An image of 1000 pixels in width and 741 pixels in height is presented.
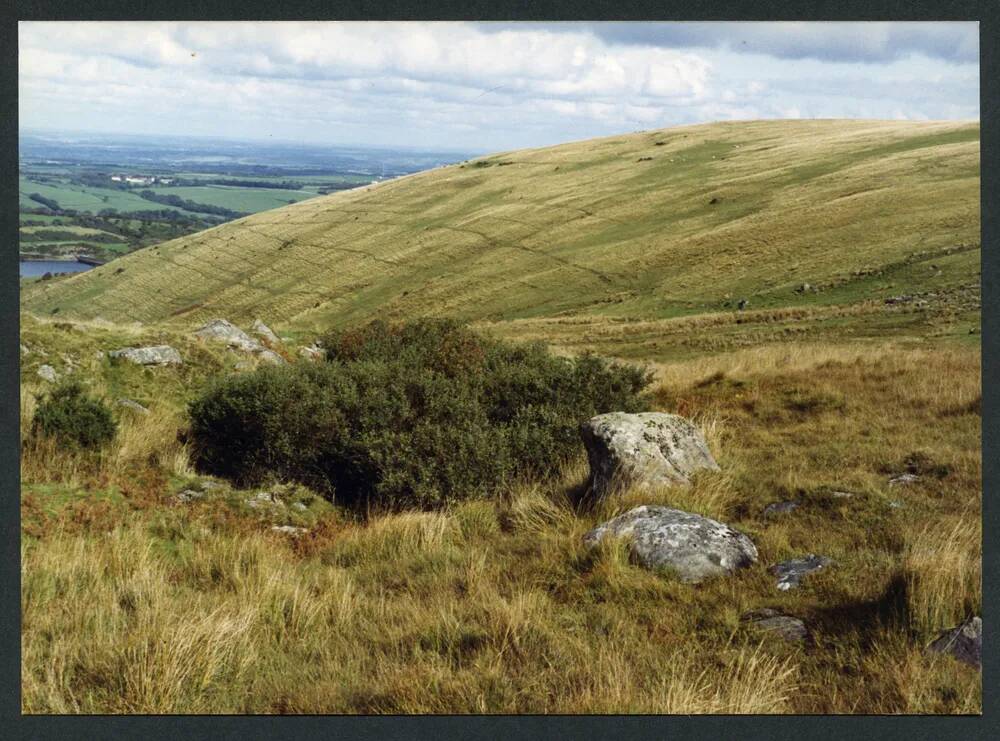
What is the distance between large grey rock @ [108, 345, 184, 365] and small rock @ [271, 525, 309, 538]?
7273 millimetres

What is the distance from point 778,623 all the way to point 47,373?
12.0 m

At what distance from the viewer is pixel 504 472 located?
982 centimetres

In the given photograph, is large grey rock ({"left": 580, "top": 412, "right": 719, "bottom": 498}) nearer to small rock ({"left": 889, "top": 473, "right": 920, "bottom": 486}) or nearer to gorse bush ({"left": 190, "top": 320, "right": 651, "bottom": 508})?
gorse bush ({"left": 190, "top": 320, "right": 651, "bottom": 508})

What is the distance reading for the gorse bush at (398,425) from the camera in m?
9.71

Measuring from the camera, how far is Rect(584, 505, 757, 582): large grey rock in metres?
6.03

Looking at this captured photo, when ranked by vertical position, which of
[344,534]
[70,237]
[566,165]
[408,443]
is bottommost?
[344,534]

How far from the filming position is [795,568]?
19.8ft

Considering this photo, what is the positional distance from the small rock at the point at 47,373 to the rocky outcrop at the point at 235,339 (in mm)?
4576

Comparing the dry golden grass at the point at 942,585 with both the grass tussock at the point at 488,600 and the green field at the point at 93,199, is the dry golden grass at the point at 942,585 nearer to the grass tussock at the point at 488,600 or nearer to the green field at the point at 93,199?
the grass tussock at the point at 488,600

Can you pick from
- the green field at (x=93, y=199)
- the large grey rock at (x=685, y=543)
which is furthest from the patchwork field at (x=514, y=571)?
the green field at (x=93, y=199)

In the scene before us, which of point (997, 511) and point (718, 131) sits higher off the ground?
point (718, 131)

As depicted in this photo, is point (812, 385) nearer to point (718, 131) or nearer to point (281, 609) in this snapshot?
point (281, 609)

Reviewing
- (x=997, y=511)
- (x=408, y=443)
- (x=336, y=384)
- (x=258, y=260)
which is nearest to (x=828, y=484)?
(x=997, y=511)

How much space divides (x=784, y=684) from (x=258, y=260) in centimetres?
9144
